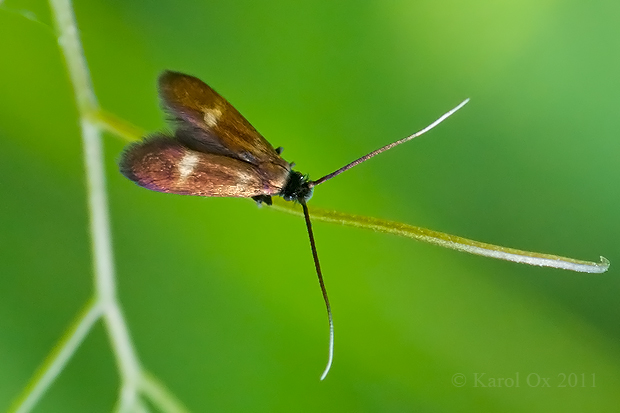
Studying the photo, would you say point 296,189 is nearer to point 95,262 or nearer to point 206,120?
point 206,120

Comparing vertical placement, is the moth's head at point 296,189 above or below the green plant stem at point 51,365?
above

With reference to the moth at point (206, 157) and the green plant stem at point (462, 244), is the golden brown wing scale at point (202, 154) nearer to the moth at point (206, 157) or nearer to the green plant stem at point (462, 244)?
the moth at point (206, 157)

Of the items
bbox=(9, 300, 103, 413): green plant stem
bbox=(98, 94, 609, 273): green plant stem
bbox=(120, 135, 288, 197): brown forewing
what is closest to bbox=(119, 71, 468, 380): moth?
bbox=(120, 135, 288, 197): brown forewing

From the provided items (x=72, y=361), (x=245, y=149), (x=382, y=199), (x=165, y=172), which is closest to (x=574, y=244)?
(x=382, y=199)

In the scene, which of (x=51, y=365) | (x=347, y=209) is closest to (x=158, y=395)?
(x=51, y=365)

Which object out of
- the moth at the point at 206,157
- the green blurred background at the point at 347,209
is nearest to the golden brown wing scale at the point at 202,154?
the moth at the point at 206,157

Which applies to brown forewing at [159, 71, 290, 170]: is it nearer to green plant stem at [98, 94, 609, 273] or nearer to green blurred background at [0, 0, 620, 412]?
green plant stem at [98, 94, 609, 273]

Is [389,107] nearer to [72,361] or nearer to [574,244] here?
[574,244]
